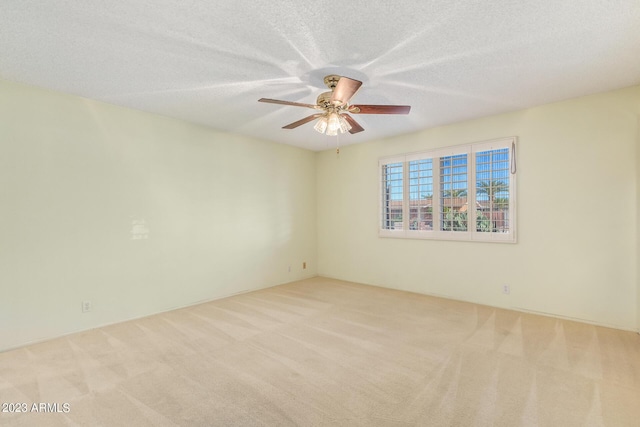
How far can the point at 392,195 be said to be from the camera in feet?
17.1

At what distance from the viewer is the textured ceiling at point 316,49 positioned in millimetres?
1946

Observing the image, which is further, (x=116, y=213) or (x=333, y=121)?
(x=116, y=213)

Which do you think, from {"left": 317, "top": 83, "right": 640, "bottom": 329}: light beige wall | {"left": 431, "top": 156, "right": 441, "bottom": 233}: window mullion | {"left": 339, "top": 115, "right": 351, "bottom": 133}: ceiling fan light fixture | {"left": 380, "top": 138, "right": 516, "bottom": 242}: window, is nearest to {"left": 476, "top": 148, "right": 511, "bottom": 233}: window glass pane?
{"left": 380, "top": 138, "right": 516, "bottom": 242}: window

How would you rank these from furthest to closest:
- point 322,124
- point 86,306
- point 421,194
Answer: point 421,194, point 86,306, point 322,124

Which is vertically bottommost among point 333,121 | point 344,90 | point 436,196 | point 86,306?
point 86,306

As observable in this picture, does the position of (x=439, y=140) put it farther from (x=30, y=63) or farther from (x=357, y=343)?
(x=30, y=63)

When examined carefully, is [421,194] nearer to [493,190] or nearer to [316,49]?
[493,190]

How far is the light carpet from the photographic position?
1.90 meters

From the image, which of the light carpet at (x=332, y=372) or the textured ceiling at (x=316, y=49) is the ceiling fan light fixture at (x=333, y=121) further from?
the light carpet at (x=332, y=372)

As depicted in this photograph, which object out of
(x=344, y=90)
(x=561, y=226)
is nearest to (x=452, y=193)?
(x=561, y=226)

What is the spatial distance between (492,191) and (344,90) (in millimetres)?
2865

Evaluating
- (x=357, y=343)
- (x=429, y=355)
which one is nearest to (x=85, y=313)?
(x=357, y=343)

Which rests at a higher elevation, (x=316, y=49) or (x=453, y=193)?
(x=316, y=49)

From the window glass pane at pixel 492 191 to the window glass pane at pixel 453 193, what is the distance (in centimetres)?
19
